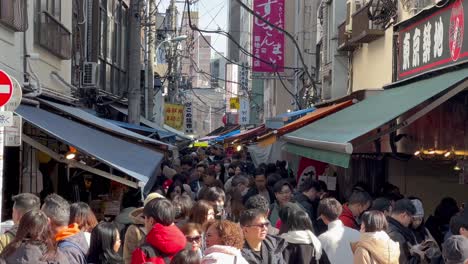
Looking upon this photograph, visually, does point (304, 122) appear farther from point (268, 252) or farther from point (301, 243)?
point (268, 252)

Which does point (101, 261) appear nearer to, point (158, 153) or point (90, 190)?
point (158, 153)

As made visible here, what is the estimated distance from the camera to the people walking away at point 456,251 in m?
6.11

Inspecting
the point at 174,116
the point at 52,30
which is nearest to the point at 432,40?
the point at 52,30

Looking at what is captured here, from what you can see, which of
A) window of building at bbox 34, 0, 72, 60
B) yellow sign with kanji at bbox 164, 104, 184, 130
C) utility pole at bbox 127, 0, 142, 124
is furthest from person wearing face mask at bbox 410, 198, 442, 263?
yellow sign with kanji at bbox 164, 104, 184, 130

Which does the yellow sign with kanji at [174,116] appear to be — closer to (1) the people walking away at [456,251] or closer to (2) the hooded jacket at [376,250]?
(2) the hooded jacket at [376,250]

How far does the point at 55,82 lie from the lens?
53.4 feet

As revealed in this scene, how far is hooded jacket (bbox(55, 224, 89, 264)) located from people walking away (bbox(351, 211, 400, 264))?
2334 mm

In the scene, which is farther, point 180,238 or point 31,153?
point 31,153

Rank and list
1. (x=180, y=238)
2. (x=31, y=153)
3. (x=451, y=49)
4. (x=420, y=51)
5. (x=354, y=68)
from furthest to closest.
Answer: (x=354, y=68), (x=31, y=153), (x=420, y=51), (x=451, y=49), (x=180, y=238)

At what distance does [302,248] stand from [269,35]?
24.1 m

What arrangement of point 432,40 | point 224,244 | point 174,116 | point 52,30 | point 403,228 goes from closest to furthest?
point 224,244
point 403,228
point 432,40
point 52,30
point 174,116

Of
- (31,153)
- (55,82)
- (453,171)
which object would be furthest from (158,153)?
(453,171)

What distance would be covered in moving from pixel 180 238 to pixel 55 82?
33.4 feet

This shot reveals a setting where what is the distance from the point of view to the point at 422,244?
26.6 feet
